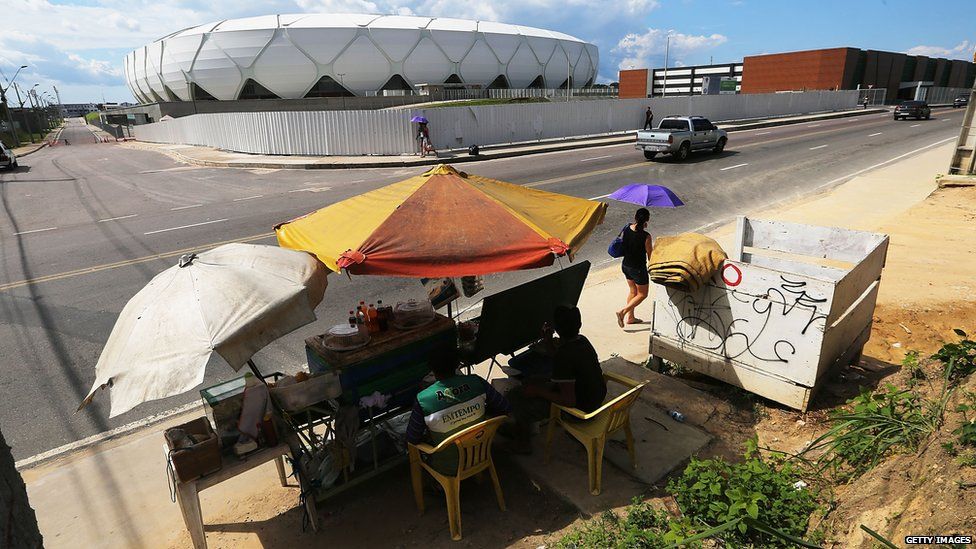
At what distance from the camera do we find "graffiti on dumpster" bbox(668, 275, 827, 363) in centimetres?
452

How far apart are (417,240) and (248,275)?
121 centimetres

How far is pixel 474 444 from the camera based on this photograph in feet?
12.0

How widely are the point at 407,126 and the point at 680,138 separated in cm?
1310

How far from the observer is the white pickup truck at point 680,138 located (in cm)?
2156

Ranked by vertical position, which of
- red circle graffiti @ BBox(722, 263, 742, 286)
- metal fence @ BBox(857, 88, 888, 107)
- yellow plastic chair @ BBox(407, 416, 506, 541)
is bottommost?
yellow plastic chair @ BBox(407, 416, 506, 541)

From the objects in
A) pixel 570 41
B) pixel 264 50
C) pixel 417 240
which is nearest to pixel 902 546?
pixel 417 240

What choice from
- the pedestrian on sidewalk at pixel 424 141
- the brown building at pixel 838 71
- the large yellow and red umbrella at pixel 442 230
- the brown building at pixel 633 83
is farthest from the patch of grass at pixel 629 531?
the brown building at pixel 633 83

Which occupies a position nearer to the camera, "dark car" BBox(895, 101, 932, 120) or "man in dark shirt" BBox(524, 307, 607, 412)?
"man in dark shirt" BBox(524, 307, 607, 412)

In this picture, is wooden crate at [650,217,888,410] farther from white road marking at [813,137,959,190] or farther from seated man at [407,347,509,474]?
white road marking at [813,137,959,190]

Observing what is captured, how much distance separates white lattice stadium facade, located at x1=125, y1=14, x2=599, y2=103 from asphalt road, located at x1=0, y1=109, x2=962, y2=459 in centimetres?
3503

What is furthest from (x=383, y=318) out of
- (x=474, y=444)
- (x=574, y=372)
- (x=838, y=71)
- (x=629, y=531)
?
(x=838, y=71)

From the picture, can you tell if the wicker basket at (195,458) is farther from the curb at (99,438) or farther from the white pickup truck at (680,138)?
the white pickup truck at (680,138)

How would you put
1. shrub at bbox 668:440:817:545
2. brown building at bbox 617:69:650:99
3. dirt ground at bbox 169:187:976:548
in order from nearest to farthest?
dirt ground at bbox 169:187:976:548
shrub at bbox 668:440:817:545
brown building at bbox 617:69:650:99

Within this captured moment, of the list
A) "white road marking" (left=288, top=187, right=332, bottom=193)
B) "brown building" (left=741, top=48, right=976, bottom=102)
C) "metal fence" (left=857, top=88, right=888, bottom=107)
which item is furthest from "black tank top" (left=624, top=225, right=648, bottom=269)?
"brown building" (left=741, top=48, right=976, bottom=102)
